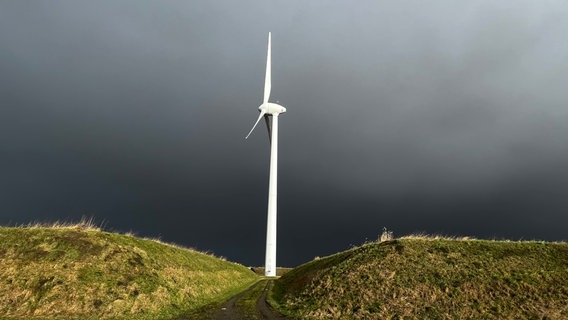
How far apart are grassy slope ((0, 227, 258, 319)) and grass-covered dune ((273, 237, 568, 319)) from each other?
12049mm

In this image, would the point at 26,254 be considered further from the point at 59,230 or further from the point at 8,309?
the point at 8,309

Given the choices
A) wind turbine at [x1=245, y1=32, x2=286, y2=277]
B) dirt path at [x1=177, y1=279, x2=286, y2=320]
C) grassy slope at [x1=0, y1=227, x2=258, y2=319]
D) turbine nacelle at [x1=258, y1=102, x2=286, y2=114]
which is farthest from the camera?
→ turbine nacelle at [x1=258, y1=102, x2=286, y2=114]

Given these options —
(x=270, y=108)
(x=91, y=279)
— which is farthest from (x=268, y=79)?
(x=91, y=279)

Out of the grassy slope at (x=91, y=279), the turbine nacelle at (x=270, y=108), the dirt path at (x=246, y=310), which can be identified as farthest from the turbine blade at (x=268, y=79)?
the dirt path at (x=246, y=310)

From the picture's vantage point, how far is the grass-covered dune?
110 ft

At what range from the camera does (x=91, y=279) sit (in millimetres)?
39281

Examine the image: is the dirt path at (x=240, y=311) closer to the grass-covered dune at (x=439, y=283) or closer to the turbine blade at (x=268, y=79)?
the grass-covered dune at (x=439, y=283)

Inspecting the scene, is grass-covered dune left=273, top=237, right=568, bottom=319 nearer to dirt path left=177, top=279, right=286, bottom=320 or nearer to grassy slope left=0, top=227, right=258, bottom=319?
dirt path left=177, top=279, right=286, bottom=320

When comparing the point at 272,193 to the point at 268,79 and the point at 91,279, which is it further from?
the point at 91,279

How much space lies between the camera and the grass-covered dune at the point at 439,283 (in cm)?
3344

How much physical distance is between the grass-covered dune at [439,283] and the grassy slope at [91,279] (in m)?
12.0

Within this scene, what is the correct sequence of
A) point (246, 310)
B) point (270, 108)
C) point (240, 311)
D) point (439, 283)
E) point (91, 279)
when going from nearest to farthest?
point (240, 311), point (246, 310), point (439, 283), point (91, 279), point (270, 108)

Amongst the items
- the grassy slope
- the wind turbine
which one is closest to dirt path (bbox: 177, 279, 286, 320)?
the grassy slope

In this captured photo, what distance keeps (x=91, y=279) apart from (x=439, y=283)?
117 ft
